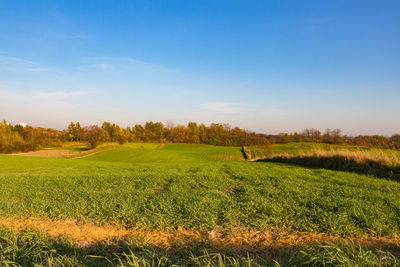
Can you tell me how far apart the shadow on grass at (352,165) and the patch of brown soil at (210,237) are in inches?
316

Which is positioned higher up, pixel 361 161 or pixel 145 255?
pixel 361 161

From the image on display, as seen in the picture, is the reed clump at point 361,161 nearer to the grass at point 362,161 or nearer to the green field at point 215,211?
the grass at point 362,161

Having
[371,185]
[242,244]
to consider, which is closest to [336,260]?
[242,244]

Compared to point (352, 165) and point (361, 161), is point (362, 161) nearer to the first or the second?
point (361, 161)

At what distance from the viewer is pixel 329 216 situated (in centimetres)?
355

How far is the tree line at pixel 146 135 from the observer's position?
2403 inches

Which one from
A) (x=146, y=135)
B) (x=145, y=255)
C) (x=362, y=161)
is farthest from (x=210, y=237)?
(x=146, y=135)

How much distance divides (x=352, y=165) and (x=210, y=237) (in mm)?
10897

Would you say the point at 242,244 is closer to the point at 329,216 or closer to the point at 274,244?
the point at 274,244

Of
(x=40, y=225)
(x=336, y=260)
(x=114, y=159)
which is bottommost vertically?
(x=114, y=159)

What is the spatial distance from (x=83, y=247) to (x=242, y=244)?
2136mm

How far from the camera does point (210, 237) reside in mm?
2992

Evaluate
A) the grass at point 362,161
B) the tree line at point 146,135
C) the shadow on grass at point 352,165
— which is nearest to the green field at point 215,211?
the shadow on grass at point 352,165

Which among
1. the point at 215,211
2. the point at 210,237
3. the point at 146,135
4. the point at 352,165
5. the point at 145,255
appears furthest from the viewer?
the point at 146,135
